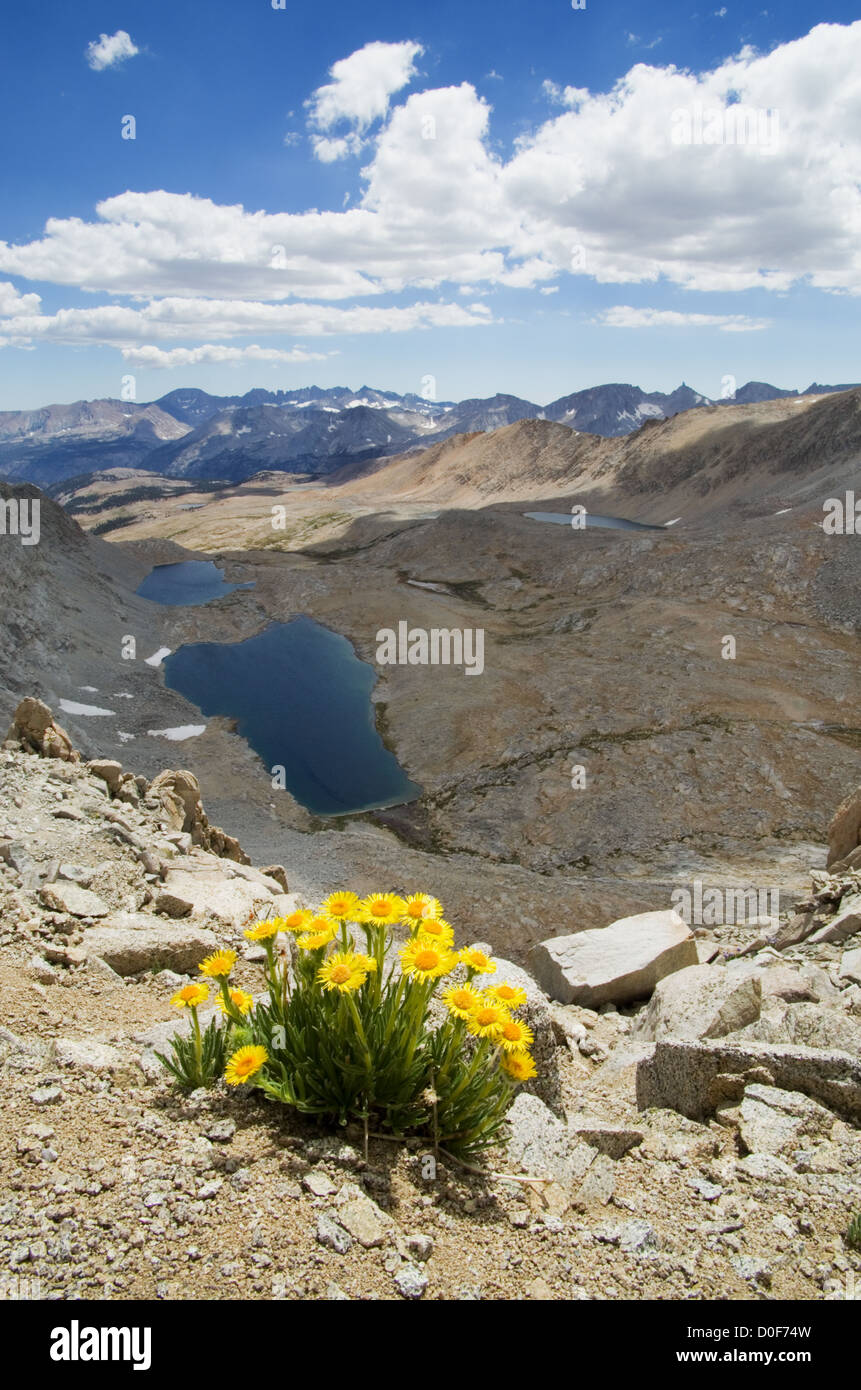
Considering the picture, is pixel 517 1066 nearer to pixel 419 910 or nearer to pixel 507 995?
pixel 507 995

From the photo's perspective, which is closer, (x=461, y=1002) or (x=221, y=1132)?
(x=461, y=1002)

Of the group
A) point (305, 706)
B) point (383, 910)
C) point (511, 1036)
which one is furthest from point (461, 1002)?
point (305, 706)

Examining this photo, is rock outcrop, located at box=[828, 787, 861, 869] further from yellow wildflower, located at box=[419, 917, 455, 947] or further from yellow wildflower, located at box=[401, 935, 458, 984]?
yellow wildflower, located at box=[401, 935, 458, 984]

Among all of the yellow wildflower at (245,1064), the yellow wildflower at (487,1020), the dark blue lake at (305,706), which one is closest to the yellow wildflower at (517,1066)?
the yellow wildflower at (487,1020)

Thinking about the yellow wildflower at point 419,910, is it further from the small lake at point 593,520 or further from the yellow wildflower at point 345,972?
the small lake at point 593,520

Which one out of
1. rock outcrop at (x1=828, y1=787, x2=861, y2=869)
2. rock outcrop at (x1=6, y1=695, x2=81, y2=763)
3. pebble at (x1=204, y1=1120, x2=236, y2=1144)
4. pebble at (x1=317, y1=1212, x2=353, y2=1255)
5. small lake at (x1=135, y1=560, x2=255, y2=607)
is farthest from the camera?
small lake at (x1=135, y1=560, x2=255, y2=607)

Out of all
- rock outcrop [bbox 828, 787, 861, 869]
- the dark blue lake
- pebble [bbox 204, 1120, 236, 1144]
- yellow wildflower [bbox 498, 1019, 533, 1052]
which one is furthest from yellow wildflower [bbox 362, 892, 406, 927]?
the dark blue lake
